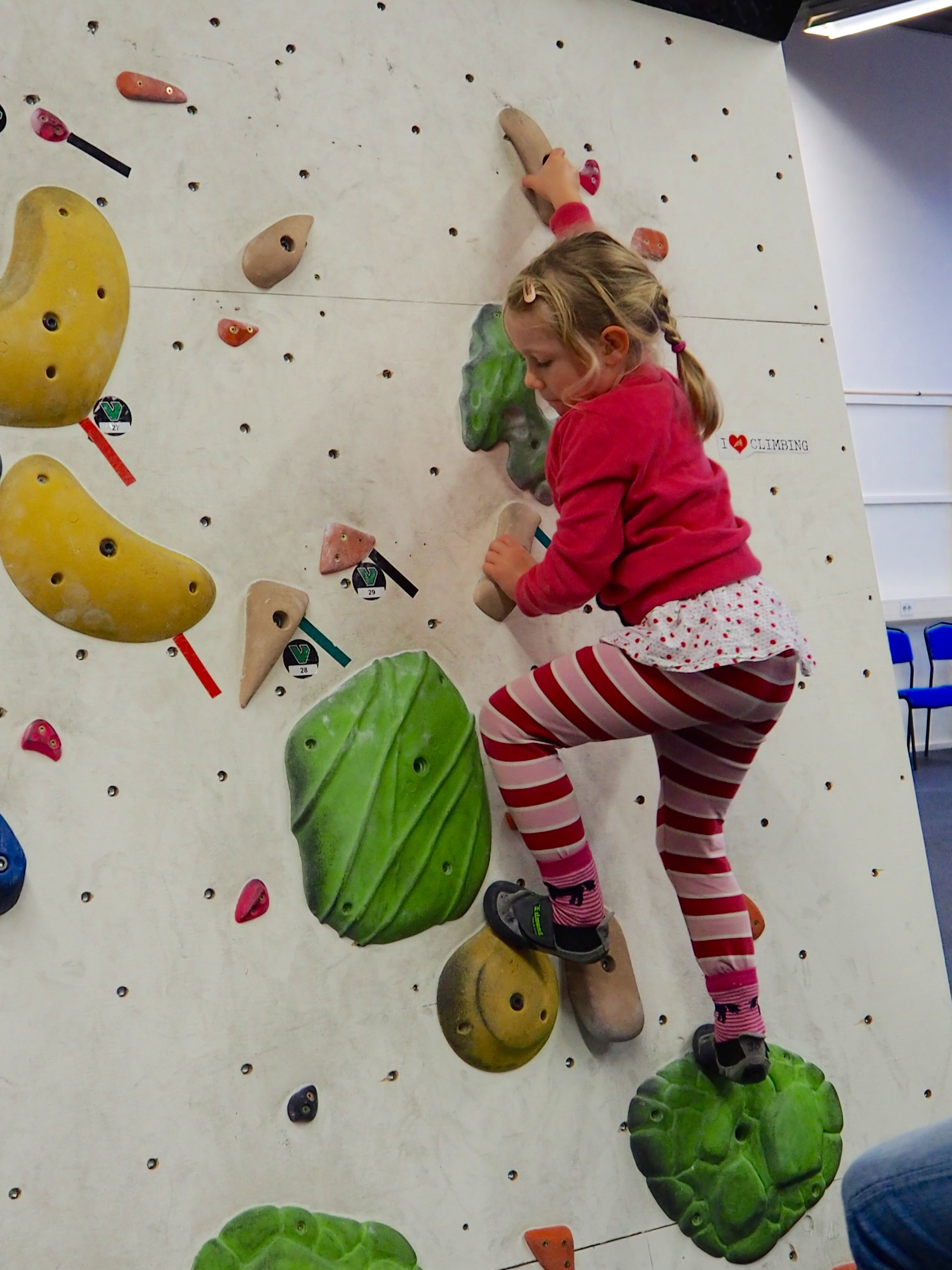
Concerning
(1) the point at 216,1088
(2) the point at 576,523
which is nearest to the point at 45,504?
(2) the point at 576,523

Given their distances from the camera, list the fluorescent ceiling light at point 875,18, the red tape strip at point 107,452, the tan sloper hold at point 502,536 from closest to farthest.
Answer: the red tape strip at point 107,452
the tan sloper hold at point 502,536
the fluorescent ceiling light at point 875,18

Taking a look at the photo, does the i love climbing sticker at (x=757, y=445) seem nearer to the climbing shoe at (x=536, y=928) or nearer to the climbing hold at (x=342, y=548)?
the climbing hold at (x=342, y=548)

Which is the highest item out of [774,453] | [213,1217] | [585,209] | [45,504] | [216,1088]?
[585,209]

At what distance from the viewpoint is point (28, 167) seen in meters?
1.46

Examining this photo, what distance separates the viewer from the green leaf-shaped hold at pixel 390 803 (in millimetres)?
1562

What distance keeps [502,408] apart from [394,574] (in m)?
0.31

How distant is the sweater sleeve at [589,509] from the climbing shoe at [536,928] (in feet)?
1.43

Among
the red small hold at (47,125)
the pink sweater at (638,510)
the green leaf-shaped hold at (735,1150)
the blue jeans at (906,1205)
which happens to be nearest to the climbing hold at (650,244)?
the pink sweater at (638,510)

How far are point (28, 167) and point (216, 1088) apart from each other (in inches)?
47.4

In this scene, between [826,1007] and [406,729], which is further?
[826,1007]

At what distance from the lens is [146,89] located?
1.53 meters

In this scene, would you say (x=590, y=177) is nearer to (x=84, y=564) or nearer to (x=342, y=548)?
(x=342, y=548)

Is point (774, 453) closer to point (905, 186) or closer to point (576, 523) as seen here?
point (576, 523)

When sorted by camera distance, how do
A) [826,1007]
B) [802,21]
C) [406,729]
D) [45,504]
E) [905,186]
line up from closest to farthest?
[45,504], [406,729], [826,1007], [802,21], [905,186]
